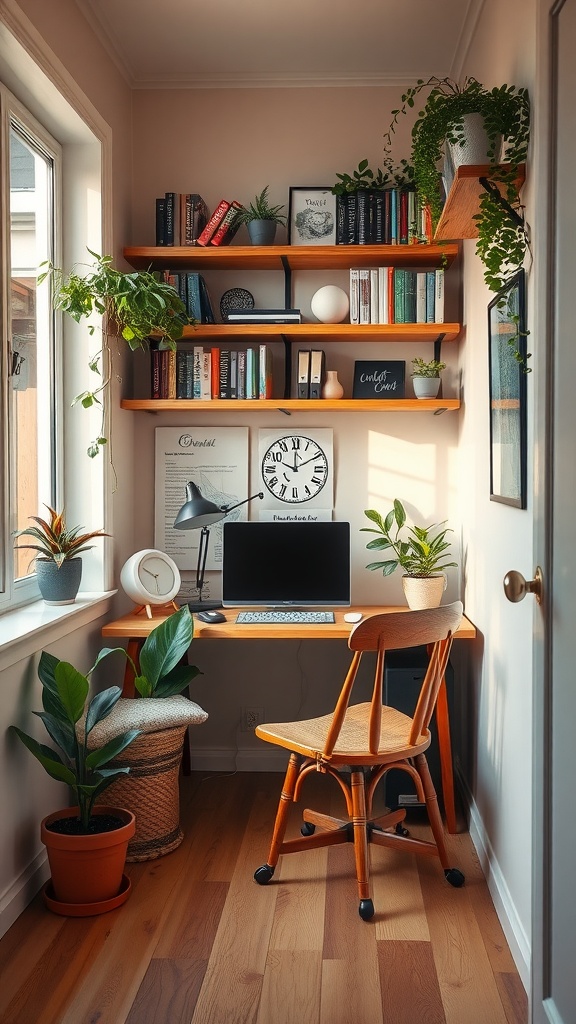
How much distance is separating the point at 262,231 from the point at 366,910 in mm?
2373

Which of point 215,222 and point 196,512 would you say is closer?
point 196,512

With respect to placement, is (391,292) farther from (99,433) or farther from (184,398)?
(99,433)

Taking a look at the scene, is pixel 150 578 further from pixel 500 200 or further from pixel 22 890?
pixel 500 200

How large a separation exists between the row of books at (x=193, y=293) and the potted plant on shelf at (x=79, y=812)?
4.88 ft

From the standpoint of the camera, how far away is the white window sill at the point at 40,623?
7.70ft

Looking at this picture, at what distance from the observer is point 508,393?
2414mm

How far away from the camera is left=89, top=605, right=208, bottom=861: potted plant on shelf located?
2.72 meters

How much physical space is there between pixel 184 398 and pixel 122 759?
4.56ft

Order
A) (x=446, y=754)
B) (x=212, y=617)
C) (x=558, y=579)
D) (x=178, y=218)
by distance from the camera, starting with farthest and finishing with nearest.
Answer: (x=178, y=218) < (x=212, y=617) < (x=446, y=754) < (x=558, y=579)

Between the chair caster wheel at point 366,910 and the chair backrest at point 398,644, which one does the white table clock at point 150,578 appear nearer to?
the chair backrest at point 398,644

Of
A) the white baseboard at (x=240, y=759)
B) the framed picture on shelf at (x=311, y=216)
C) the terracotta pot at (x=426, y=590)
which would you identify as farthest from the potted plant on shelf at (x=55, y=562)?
the framed picture on shelf at (x=311, y=216)

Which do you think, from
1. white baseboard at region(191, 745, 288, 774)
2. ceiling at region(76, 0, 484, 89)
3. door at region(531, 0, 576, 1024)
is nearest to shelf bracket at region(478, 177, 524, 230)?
door at region(531, 0, 576, 1024)

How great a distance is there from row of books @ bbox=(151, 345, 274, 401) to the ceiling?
110 cm

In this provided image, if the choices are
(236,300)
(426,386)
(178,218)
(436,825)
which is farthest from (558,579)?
(178,218)
